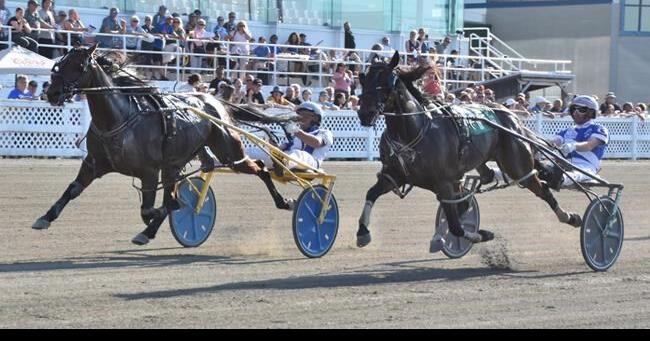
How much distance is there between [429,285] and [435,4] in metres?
21.8

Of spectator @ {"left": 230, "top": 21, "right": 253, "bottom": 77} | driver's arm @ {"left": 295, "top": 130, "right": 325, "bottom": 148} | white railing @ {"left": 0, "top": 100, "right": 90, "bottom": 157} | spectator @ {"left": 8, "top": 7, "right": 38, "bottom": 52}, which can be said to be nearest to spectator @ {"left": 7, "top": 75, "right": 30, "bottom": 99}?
white railing @ {"left": 0, "top": 100, "right": 90, "bottom": 157}

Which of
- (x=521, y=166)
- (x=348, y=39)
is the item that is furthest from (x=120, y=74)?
(x=348, y=39)

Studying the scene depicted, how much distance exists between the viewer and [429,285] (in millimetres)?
8883

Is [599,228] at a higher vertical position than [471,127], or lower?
lower

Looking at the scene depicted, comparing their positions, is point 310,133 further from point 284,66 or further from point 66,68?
point 284,66

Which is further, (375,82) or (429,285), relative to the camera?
(375,82)

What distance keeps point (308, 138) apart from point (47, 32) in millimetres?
10729

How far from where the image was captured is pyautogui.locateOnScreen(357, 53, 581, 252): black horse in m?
9.77

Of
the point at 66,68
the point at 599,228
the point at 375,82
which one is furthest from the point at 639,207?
the point at 66,68

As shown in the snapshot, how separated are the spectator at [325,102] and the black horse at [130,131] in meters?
11.8

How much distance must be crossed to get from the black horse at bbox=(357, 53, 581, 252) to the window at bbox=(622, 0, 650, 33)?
30869 mm

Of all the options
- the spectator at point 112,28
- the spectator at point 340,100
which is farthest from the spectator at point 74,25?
the spectator at point 340,100

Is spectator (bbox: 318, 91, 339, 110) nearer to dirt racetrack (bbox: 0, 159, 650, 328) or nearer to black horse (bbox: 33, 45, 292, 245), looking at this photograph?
dirt racetrack (bbox: 0, 159, 650, 328)

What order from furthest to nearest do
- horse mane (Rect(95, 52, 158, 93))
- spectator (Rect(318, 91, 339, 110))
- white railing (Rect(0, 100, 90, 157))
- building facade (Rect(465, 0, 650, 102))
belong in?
building facade (Rect(465, 0, 650, 102)), spectator (Rect(318, 91, 339, 110)), white railing (Rect(0, 100, 90, 157)), horse mane (Rect(95, 52, 158, 93))
